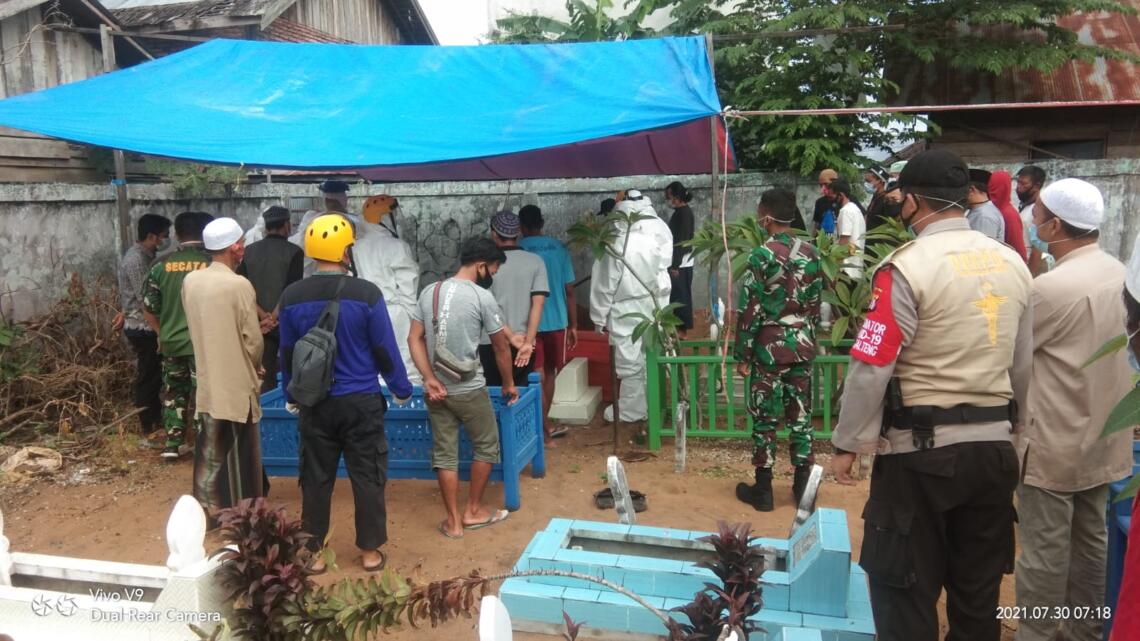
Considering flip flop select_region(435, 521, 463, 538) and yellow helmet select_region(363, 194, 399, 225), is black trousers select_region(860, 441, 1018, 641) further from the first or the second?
yellow helmet select_region(363, 194, 399, 225)

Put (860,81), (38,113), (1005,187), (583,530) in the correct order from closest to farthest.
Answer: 1. (583,530)
2. (38,113)
3. (1005,187)
4. (860,81)

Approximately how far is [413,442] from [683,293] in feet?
11.9

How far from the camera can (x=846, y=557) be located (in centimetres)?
203

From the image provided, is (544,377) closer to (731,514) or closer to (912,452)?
(731,514)

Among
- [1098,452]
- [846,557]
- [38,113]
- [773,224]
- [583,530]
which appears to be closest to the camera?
[846,557]

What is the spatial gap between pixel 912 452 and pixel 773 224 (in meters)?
2.01

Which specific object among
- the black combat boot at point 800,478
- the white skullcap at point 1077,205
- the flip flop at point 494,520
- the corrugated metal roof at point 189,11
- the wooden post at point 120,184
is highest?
the corrugated metal roof at point 189,11

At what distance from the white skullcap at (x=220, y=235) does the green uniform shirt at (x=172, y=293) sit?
759 mm

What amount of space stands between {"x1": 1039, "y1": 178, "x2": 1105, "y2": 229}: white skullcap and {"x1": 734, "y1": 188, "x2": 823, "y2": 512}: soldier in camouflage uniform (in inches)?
58.3

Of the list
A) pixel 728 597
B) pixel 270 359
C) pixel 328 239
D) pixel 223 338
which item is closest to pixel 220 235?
pixel 223 338

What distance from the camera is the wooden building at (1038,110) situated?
9.20 metres

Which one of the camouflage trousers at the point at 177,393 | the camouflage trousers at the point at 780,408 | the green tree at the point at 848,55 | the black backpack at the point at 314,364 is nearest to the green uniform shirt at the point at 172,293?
the camouflage trousers at the point at 177,393

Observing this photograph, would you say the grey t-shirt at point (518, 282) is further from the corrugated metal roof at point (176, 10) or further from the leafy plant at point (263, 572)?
the corrugated metal roof at point (176, 10)

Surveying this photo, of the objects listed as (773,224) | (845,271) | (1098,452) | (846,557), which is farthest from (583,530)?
(845,271)
